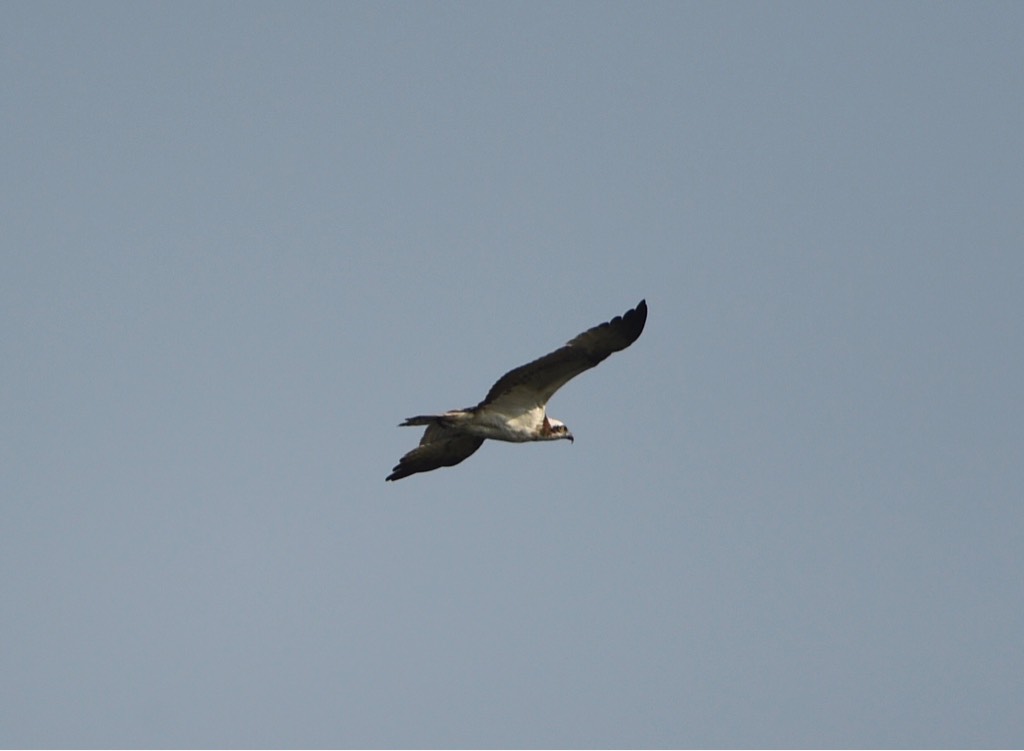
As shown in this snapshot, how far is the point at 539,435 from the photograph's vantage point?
28234mm

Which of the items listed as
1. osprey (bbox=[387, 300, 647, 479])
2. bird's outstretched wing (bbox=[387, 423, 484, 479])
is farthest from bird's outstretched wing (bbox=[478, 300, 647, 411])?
bird's outstretched wing (bbox=[387, 423, 484, 479])

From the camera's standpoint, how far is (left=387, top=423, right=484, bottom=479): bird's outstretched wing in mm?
29359

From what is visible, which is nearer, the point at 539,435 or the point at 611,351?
the point at 611,351

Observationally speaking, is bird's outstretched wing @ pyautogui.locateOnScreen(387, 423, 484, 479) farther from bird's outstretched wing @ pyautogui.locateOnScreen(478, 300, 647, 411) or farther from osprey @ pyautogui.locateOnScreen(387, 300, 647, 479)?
bird's outstretched wing @ pyautogui.locateOnScreen(478, 300, 647, 411)

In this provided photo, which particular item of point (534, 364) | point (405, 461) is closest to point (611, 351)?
point (534, 364)

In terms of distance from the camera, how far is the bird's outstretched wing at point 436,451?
96.3 feet

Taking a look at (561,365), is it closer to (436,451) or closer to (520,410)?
(520,410)

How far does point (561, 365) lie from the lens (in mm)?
26625

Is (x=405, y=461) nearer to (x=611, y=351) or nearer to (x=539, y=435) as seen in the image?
(x=539, y=435)

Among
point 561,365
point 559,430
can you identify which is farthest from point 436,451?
point 561,365

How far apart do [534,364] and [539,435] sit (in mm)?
2051

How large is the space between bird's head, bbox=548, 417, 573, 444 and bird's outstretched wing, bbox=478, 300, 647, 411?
2.54ft

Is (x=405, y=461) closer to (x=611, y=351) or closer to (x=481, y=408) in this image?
(x=481, y=408)

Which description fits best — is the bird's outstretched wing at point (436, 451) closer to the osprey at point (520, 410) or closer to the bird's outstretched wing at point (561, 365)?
the osprey at point (520, 410)
